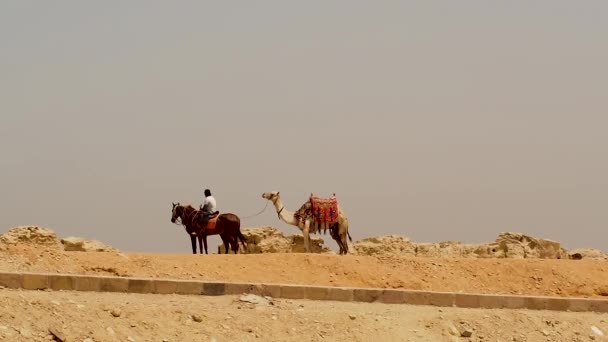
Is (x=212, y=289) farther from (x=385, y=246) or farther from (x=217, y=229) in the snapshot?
(x=385, y=246)

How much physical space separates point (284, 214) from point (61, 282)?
1133 centimetres

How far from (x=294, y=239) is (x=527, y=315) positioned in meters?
9.60

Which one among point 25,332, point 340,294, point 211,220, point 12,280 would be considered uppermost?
point 211,220

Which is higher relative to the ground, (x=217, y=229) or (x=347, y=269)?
(x=217, y=229)

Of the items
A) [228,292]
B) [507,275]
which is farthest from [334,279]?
[228,292]

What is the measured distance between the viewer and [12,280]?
12312 millimetres

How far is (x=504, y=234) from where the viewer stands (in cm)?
2373

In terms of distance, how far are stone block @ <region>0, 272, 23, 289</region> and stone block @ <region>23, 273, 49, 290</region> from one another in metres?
0.06

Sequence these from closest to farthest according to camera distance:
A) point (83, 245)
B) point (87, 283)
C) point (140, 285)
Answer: point (87, 283) → point (140, 285) → point (83, 245)

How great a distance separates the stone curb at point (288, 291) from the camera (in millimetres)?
12461

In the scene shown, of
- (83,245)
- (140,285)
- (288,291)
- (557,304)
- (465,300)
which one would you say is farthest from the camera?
(83,245)

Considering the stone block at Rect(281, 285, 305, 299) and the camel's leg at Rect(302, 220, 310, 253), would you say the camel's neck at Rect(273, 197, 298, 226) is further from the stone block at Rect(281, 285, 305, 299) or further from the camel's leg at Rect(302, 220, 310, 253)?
the stone block at Rect(281, 285, 305, 299)

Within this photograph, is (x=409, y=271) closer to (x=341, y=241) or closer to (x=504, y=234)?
(x=341, y=241)

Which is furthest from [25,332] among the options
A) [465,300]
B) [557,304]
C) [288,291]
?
[557,304]
